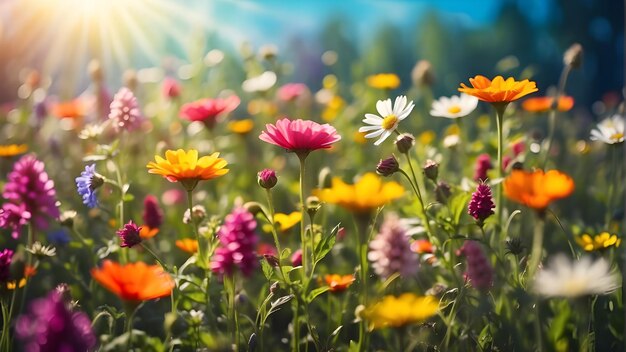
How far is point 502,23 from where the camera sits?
4586 mm

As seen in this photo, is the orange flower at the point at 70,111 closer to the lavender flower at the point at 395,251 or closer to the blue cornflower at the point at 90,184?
the blue cornflower at the point at 90,184

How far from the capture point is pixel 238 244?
1224 mm

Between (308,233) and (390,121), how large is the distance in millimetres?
429

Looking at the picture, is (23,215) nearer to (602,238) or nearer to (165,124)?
(602,238)

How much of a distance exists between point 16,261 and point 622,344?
1320mm

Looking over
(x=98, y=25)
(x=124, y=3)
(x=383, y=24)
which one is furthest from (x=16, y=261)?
(x=383, y=24)

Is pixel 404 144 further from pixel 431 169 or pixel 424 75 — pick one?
pixel 424 75

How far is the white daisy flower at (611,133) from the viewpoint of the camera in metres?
1.64

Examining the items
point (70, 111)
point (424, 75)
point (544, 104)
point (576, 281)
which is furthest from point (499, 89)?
point (70, 111)

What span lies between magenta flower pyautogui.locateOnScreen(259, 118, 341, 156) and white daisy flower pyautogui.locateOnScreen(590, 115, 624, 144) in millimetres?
787

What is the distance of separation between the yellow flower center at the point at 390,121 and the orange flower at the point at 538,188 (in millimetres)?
361

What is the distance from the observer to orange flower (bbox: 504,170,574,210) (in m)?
1.09

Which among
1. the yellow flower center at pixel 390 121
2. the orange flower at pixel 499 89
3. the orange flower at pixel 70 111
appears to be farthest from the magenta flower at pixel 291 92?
the orange flower at pixel 499 89

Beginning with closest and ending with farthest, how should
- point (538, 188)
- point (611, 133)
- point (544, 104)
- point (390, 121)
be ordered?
point (538, 188), point (390, 121), point (611, 133), point (544, 104)
